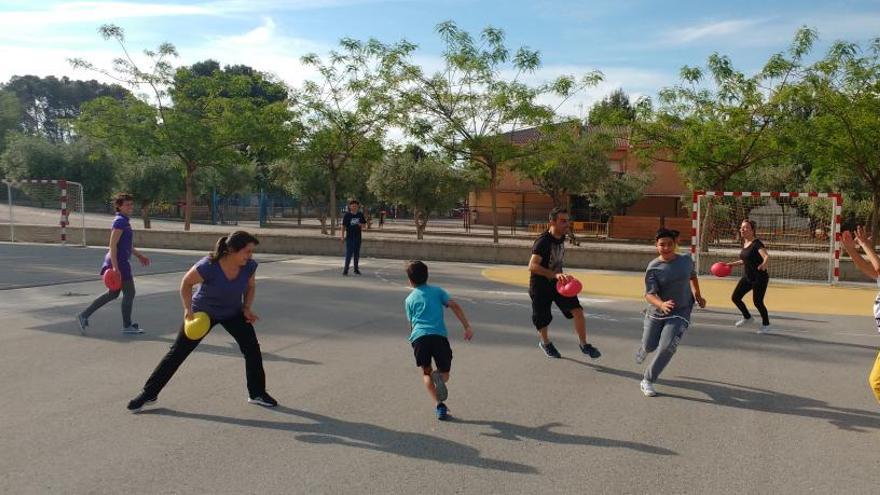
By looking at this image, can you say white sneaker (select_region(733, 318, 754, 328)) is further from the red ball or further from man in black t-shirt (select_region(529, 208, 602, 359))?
the red ball

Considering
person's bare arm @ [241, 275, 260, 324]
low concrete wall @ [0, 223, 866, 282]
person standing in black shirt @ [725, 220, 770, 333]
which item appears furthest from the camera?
low concrete wall @ [0, 223, 866, 282]

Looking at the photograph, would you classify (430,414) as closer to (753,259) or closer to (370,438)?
(370,438)

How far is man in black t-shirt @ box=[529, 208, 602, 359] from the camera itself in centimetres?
773

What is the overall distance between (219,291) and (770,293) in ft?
41.1

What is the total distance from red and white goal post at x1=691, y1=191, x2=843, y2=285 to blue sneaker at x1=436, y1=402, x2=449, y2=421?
13375mm

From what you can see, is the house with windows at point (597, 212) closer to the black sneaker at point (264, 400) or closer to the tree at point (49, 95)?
the black sneaker at point (264, 400)

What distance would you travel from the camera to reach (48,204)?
1342 inches

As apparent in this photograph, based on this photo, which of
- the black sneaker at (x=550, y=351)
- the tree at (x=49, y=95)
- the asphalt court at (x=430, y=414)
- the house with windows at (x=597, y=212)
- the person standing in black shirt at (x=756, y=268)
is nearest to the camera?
the asphalt court at (x=430, y=414)

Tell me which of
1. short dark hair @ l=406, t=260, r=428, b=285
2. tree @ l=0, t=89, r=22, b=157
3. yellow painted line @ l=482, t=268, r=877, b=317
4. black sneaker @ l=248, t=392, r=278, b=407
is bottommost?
black sneaker @ l=248, t=392, r=278, b=407

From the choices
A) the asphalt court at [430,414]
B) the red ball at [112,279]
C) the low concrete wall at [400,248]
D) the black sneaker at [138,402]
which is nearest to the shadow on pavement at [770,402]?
the asphalt court at [430,414]

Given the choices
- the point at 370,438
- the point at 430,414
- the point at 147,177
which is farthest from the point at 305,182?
the point at 370,438

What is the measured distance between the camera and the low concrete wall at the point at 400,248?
19.9 metres

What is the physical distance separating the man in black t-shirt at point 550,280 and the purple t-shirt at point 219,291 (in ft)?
10.4

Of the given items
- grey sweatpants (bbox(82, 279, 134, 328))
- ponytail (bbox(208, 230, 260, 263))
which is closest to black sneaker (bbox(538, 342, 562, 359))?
ponytail (bbox(208, 230, 260, 263))
